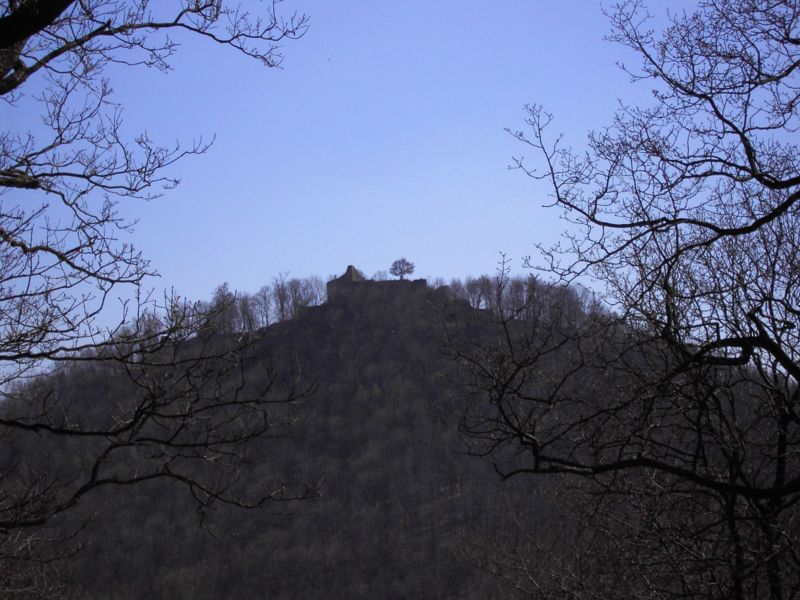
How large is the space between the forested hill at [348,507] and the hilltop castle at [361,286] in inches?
6.9

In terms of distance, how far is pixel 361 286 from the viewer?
69.0 m

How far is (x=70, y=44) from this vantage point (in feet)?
16.8

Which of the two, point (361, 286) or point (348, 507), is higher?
point (361, 286)

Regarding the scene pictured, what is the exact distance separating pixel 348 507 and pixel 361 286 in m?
21.3

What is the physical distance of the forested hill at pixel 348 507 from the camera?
42906 mm

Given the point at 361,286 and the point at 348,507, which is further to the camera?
the point at 361,286

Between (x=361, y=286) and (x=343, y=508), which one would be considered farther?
(x=361, y=286)

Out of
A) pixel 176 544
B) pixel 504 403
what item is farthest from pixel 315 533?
pixel 504 403

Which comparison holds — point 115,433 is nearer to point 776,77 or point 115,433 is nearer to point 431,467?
point 776,77

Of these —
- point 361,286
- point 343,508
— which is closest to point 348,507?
point 343,508

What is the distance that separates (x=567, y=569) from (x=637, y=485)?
1.49 metres

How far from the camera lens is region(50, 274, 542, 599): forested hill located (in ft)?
141

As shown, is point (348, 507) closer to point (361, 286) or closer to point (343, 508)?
point (343, 508)

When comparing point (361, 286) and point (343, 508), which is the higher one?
point (361, 286)
